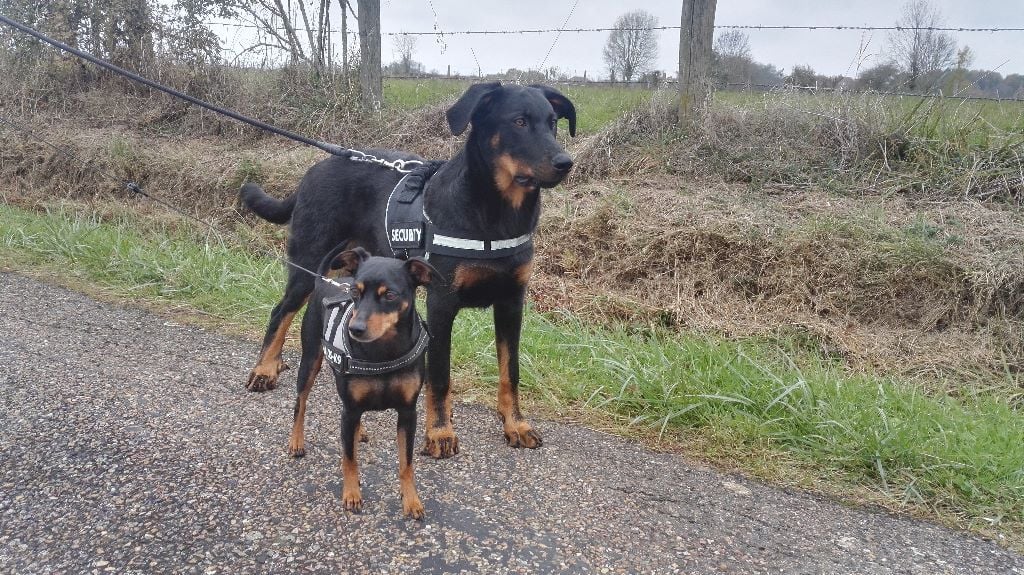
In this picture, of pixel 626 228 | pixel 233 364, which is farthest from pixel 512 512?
pixel 626 228

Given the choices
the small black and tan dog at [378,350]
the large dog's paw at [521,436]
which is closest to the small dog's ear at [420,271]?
the small black and tan dog at [378,350]

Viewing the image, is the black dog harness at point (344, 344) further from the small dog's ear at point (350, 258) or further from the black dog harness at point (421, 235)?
the black dog harness at point (421, 235)

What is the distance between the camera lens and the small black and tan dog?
2.61 meters

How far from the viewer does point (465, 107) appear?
327cm

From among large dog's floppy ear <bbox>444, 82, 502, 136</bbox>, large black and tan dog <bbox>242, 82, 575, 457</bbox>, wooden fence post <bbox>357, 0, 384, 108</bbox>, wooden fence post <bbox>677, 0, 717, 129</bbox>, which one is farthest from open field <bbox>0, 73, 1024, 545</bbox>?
large dog's floppy ear <bbox>444, 82, 502, 136</bbox>

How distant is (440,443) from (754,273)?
3457 mm

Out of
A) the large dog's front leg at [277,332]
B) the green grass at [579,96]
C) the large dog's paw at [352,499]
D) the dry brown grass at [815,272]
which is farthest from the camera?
the green grass at [579,96]

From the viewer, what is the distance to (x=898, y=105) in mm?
6879

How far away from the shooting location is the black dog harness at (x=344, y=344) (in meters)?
2.68

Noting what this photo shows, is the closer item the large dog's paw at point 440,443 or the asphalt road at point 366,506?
the asphalt road at point 366,506

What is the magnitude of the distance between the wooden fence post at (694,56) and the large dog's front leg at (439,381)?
5.04 metres

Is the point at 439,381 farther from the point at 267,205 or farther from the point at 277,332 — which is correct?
the point at 267,205

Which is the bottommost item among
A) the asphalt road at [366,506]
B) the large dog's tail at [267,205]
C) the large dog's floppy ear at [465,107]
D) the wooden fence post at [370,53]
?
the asphalt road at [366,506]

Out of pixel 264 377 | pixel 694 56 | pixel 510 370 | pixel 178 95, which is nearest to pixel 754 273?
pixel 694 56
